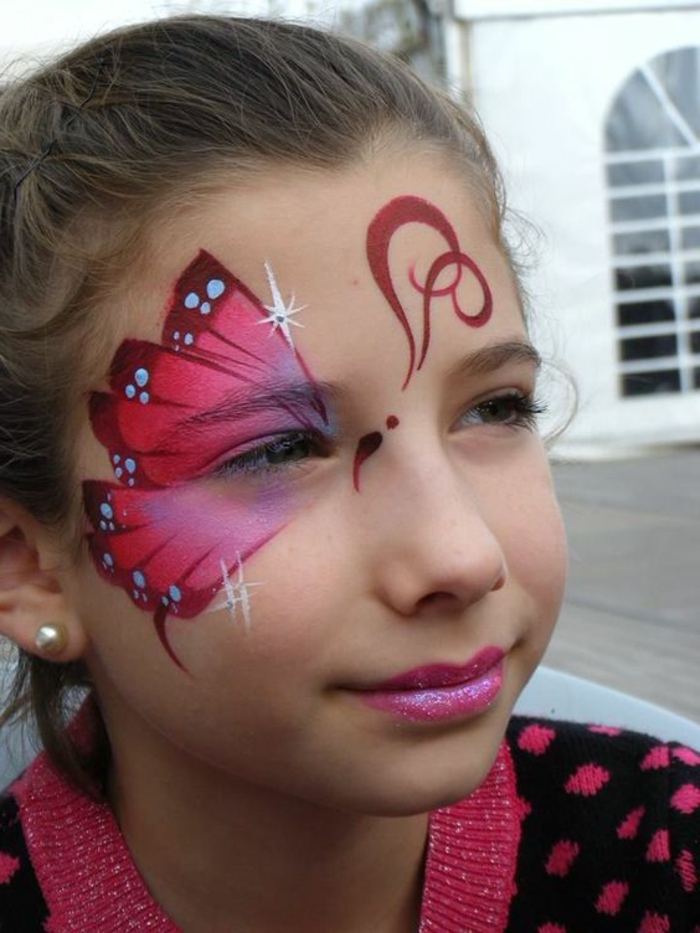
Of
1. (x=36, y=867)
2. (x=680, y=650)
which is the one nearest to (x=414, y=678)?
(x=36, y=867)

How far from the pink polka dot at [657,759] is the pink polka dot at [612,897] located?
15 centimetres

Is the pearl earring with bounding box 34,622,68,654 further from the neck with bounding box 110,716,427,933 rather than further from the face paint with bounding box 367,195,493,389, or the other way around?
the face paint with bounding box 367,195,493,389

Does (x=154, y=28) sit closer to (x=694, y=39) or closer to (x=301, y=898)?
(x=301, y=898)

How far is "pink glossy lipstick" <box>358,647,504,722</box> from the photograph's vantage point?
1.26 meters

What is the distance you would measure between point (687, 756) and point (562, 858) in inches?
8.2

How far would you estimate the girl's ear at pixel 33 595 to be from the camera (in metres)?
1.54

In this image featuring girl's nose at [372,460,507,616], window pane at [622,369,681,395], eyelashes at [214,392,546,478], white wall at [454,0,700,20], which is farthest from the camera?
window pane at [622,369,681,395]

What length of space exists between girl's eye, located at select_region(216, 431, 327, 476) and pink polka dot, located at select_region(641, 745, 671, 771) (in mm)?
660

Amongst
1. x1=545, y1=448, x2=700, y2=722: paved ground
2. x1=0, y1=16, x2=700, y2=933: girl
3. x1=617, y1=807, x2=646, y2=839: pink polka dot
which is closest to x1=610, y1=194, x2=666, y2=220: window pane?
x1=545, y1=448, x2=700, y2=722: paved ground

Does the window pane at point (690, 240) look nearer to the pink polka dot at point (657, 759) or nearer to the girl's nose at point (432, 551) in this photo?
the pink polka dot at point (657, 759)

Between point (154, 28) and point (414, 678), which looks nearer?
point (414, 678)

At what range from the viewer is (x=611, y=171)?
7254mm

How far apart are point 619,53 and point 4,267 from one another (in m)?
6.26

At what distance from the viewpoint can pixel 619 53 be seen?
281 inches
